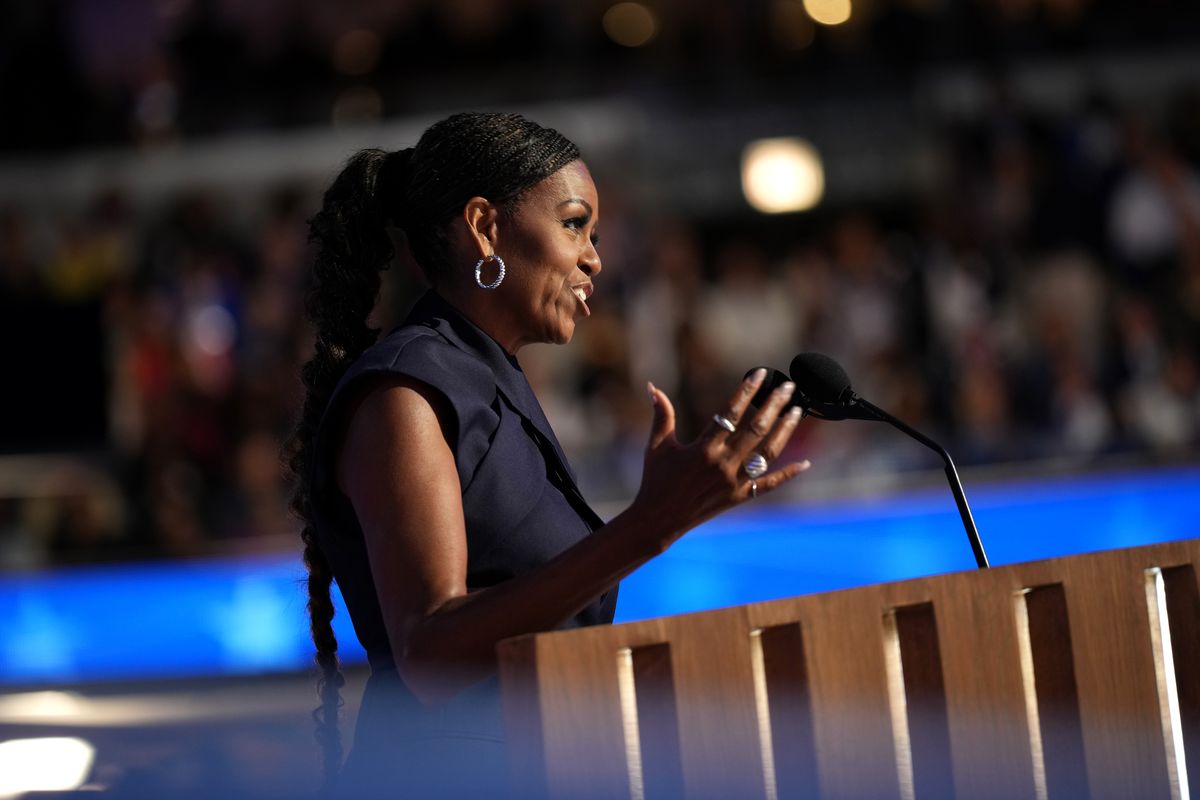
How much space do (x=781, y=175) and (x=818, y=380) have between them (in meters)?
9.33

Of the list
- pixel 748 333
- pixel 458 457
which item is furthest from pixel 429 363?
pixel 748 333

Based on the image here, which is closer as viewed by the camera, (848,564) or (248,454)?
(848,564)

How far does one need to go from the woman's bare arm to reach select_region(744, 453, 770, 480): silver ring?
0.01 meters

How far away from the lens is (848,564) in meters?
6.24

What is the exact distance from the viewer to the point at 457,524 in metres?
1.63

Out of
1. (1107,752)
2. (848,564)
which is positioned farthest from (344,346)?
(848,564)

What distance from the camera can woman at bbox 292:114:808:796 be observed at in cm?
151

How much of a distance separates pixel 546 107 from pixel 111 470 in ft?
12.4

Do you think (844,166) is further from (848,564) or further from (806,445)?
(848,564)

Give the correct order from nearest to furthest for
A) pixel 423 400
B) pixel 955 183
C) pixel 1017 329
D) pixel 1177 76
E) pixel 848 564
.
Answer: pixel 423 400 < pixel 848 564 < pixel 1017 329 < pixel 955 183 < pixel 1177 76

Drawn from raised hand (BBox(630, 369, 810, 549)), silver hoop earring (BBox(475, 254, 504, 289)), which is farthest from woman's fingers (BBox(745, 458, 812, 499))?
silver hoop earring (BBox(475, 254, 504, 289))

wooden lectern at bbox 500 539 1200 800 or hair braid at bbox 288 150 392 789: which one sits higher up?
hair braid at bbox 288 150 392 789

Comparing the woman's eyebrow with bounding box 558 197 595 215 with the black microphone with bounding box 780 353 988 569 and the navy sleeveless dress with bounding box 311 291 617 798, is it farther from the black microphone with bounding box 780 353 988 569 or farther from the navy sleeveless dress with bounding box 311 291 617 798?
the black microphone with bounding box 780 353 988 569

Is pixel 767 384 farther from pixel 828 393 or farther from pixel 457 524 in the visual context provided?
pixel 457 524
